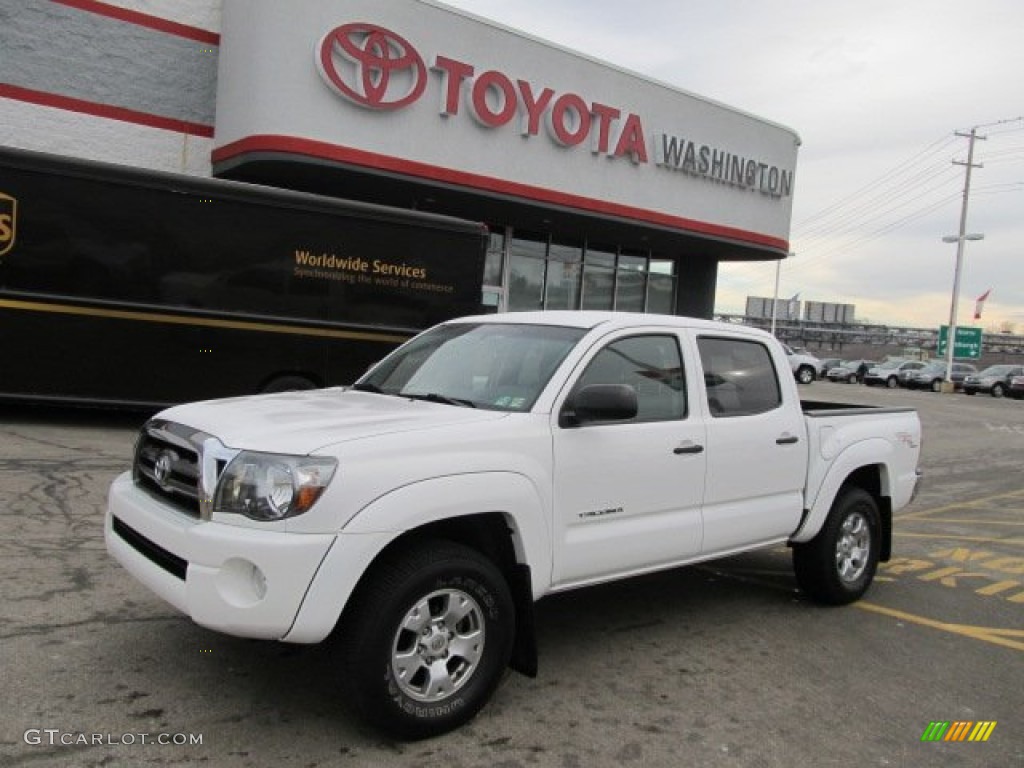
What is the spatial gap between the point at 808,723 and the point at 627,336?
2.04 m

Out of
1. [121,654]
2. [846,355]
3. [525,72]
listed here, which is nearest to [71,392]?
[121,654]

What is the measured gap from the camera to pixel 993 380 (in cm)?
4006

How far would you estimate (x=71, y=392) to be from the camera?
382 inches

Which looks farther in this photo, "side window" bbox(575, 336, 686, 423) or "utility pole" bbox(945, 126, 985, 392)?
"utility pole" bbox(945, 126, 985, 392)

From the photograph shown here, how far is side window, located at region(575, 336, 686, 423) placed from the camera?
441 centimetres

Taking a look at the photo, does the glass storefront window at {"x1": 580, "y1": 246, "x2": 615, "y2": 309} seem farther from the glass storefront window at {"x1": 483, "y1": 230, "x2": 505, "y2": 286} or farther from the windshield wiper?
the windshield wiper

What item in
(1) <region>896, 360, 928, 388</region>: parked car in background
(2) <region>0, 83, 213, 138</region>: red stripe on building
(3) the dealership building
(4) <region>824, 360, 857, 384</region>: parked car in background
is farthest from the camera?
(4) <region>824, 360, 857, 384</region>: parked car in background

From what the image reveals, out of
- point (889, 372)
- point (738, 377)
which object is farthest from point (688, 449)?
point (889, 372)

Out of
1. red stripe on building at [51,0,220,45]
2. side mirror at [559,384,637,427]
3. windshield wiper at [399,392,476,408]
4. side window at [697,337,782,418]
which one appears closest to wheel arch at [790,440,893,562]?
side window at [697,337,782,418]

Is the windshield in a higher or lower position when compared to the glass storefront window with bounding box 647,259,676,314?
lower

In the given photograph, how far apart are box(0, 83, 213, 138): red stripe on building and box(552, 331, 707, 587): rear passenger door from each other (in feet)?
45.0

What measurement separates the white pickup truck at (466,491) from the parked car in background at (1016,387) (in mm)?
39148

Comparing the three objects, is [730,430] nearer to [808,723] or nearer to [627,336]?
[627,336]

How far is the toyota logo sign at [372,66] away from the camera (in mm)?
14891
